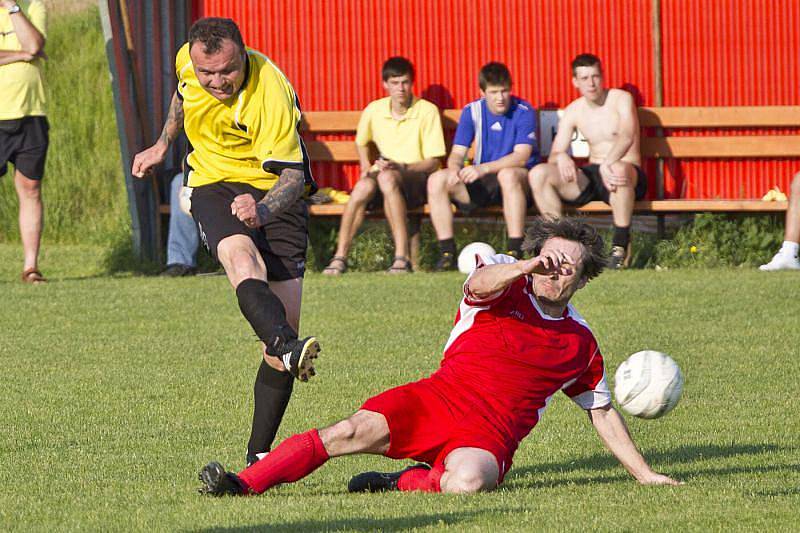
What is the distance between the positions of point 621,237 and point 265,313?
8231 mm

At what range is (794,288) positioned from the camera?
492 inches

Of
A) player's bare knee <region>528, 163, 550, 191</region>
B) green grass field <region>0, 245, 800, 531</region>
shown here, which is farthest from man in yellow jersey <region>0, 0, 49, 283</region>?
player's bare knee <region>528, 163, 550, 191</region>

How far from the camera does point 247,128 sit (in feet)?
22.7

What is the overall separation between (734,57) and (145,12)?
5888 millimetres

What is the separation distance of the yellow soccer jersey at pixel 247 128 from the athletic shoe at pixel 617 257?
7022mm

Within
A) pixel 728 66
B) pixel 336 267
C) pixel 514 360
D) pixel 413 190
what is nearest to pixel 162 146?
pixel 514 360

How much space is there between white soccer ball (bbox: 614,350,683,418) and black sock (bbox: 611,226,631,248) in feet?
23.6

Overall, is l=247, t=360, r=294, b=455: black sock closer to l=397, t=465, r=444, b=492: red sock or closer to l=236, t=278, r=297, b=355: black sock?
l=236, t=278, r=297, b=355: black sock

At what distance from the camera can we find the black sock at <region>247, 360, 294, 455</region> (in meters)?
6.80

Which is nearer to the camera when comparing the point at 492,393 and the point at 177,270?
the point at 492,393

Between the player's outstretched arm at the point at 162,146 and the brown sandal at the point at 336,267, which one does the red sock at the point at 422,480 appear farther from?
the brown sandal at the point at 336,267

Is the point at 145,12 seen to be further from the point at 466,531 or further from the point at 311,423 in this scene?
the point at 466,531

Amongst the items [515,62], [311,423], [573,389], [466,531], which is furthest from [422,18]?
[466,531]

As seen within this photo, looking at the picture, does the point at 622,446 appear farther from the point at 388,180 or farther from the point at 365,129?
the point at 365,129
